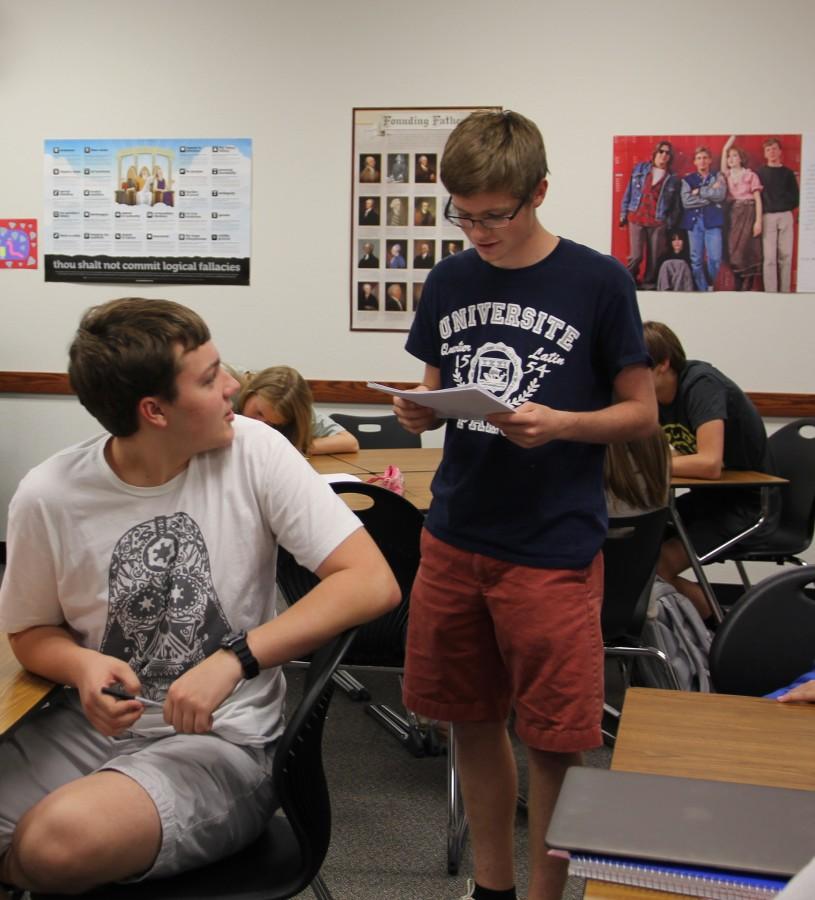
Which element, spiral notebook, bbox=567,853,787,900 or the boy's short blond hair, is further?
the boy's short blond hair

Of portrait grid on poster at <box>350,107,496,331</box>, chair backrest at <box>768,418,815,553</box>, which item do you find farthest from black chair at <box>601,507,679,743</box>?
portrait grid on poster at <box>350,107,496,331</box>

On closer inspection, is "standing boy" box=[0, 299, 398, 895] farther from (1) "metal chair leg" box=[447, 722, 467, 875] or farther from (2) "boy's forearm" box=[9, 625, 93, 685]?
(1) "metal chair leg" box=[447, 722, 467, 875]

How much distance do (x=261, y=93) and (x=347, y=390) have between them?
55.1 inches

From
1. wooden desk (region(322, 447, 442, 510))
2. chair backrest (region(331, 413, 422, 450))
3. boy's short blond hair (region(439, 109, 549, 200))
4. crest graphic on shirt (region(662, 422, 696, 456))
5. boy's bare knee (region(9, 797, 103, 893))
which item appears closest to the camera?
boy's bare knee (region(9, 797, 103, 893))

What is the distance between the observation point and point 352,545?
1.43 m

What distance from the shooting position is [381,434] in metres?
4.08

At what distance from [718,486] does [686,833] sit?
2.61 meters

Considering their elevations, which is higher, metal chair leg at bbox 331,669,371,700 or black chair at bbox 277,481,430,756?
black chair at bbox 277,481,430,756

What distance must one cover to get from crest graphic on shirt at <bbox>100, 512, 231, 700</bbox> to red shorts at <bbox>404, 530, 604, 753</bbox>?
489 mm

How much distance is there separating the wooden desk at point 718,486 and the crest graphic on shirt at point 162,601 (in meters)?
1.98

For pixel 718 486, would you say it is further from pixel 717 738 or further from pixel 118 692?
pixel 118 692

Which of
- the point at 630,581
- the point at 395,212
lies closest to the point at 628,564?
the point at 630,581

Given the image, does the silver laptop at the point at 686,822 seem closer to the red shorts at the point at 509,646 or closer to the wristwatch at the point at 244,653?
the wristwatch at the point at 244,653

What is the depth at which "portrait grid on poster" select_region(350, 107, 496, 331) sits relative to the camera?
459cm
